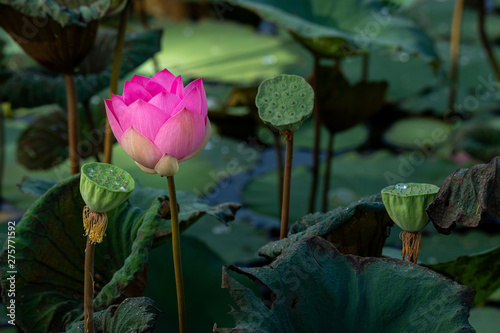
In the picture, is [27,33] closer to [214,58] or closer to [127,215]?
[127,215]

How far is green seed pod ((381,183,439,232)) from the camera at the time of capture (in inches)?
22.7

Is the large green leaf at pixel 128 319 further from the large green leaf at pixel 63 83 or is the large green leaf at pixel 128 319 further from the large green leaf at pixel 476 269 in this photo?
the large green leaf at pixel 63 83

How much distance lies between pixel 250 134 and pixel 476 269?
1622mm

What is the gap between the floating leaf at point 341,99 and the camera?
1486 millimetres

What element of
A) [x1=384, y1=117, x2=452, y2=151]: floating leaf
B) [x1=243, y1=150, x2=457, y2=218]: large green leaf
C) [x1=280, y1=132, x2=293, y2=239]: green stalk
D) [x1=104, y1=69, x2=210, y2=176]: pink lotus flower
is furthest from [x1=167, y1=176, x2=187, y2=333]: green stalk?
[x1=384, y1=117, x2=452, y2=151]: floating leaf

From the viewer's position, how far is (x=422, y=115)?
2461mm

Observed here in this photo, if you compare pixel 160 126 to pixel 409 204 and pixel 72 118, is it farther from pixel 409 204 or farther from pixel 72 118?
pixel 72 118

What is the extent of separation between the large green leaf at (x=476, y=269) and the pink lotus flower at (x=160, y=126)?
0.39 m

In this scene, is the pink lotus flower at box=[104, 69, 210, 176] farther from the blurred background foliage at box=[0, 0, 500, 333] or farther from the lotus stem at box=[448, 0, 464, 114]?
the lotus stem at box=[448, 0, 464, 114]

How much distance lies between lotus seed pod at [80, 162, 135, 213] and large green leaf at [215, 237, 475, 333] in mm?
141

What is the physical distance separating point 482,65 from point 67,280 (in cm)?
249

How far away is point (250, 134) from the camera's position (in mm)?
2342

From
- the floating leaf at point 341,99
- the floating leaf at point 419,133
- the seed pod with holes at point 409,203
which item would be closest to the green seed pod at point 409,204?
the seed pod with holes at point 409,203

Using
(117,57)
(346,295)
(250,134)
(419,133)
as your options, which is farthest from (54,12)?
(419,133)
